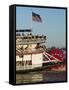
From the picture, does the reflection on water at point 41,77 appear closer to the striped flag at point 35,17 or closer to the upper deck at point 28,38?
the upper deck at point 28,38

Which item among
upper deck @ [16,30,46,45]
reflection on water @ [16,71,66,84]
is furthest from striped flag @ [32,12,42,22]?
reflection on water @ [16,71,66,84]

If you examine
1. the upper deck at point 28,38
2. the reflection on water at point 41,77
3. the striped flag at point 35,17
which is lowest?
the reflection on water at point 41,77

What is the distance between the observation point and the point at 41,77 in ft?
6.19

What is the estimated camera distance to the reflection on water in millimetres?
1825

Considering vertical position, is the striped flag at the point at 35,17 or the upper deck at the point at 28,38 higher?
the striped flag at the point at 35,17

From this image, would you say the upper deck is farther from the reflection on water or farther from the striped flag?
the reflection on water

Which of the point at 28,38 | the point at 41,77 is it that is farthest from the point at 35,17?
the point at 41,77

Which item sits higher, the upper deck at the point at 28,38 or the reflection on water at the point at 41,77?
the upper deck at the point at 28,38

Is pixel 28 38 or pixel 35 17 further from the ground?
pixel 35 17

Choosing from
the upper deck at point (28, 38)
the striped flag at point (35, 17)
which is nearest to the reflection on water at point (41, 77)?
the upper deck at point (28, 38)

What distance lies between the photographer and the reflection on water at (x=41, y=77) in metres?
1.83

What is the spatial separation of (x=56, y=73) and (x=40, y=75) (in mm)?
118

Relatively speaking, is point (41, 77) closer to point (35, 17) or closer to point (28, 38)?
point (28, 38)
